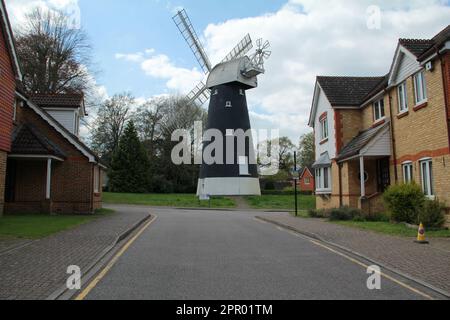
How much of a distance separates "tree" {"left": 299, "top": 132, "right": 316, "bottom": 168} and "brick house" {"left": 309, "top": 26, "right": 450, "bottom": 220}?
6896cm

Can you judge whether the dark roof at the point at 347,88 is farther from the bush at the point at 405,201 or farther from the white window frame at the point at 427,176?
the bush at the point at 405,201

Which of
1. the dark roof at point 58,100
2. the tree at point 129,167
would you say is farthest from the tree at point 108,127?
the dark roof at point 58,100

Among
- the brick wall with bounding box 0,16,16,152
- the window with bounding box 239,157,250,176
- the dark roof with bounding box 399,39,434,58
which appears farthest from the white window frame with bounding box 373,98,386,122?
the window with bounding box 239,157,250,176

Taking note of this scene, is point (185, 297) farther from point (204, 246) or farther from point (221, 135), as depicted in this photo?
point (221, 135)

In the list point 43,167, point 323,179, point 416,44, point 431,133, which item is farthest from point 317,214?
point 43,167

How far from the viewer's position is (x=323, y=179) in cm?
2780

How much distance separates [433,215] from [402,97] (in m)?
6.53

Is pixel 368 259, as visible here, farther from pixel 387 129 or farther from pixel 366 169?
pixel 366 169

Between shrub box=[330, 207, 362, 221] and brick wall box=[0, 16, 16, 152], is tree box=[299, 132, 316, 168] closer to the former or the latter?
shrub box=[330, 207, 362, 221]

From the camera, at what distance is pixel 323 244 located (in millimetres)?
12570

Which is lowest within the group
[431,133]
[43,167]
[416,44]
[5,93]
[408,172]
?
[408,172]

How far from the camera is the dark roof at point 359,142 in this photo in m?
20.9

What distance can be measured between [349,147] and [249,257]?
1537 centimetres

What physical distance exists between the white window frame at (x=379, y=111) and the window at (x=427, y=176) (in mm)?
4705
